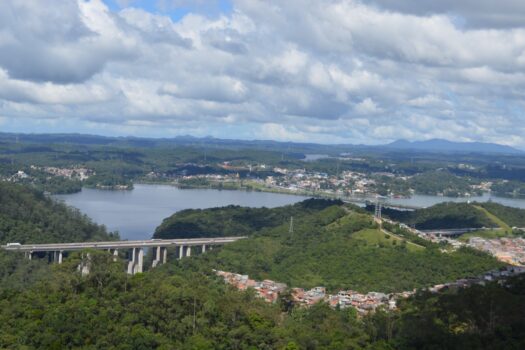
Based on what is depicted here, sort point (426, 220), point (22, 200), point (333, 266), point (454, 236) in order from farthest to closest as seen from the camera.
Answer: point (426, 220) < point (454, 236) < point (22, 200) < point (333, 266)

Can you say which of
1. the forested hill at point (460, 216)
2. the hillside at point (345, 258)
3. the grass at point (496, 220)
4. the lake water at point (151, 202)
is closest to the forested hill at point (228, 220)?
the lake water at point (151, 202)

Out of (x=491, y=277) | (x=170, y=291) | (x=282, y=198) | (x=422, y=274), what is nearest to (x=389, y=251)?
(x=422, y=274)

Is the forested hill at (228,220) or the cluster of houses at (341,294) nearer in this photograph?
the cluster of houses at (341,294)

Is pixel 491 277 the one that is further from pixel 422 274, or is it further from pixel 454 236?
pixel 454 236

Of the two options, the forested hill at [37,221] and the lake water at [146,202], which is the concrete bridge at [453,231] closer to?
the lake water at [146,202]

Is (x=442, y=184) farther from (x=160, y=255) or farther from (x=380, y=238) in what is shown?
(x=160, y=255)

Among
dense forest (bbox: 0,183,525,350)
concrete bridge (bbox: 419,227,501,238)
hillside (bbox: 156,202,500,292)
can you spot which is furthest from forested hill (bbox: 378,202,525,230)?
dense forest (bbox: 0,183,525,350)

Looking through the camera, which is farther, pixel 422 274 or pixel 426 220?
pixel 426 220
